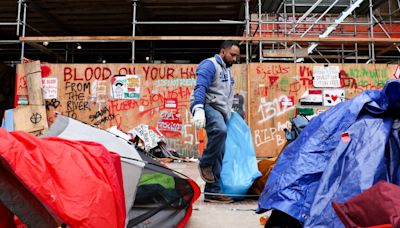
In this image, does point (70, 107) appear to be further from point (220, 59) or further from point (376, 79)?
Result: point (376, 79)

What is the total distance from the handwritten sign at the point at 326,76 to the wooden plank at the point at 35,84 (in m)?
6.18

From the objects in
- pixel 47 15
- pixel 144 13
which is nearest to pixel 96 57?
pixel 47 15

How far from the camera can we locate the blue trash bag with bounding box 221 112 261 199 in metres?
3.79

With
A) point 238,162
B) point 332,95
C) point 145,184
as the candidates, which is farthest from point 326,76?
point 145,184

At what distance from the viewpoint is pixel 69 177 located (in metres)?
1.75

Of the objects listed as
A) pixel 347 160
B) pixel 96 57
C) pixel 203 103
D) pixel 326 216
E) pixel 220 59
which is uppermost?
pixel 96 57

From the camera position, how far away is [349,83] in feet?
26.5

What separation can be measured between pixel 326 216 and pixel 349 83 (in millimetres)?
6827

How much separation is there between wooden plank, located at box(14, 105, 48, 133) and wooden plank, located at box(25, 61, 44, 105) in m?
0.15

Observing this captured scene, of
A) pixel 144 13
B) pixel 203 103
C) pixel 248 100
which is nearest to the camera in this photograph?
pixel 203 103

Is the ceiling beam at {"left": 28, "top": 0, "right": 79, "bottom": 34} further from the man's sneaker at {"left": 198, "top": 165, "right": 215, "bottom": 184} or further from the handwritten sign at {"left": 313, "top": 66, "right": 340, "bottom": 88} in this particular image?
the man's sneaker at {"left": 198, "top": 165, "right": 215, "bottom": 184}

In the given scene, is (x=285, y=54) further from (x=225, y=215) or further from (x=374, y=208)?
(x=374, y=208)

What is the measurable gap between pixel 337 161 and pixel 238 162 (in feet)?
6.09

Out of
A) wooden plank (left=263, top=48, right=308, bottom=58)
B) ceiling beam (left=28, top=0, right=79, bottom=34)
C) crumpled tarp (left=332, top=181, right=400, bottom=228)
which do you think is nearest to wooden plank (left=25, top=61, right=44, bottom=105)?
ceiling beam (left=28, top=0, right=79, bottom=34)
